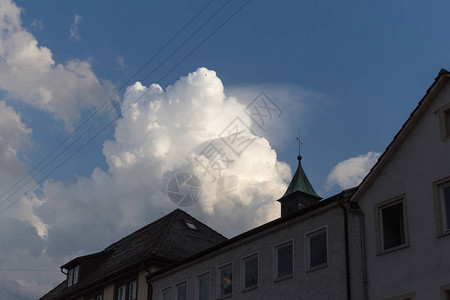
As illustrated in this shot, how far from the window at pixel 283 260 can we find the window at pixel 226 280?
3.50m

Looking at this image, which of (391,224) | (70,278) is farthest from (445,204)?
(70,278)

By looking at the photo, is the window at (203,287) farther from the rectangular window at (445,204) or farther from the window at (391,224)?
the rectangular window at (445,204)

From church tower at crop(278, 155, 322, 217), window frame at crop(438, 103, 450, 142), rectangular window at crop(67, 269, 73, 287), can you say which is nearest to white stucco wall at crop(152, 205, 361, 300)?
window frame at crop(438, 103, 450, 142)

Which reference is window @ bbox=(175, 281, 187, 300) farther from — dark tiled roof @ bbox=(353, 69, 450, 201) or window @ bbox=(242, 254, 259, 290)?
dark tiled roof @ bbox=(353, 69, 450, 201)

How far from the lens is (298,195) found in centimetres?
8538

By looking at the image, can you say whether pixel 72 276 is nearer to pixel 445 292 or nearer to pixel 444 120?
pixel 444 120

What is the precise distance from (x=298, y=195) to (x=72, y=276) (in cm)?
4104

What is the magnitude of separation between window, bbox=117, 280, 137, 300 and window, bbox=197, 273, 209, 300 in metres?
6.68

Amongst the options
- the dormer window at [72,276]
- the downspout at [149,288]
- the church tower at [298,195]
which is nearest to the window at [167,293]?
the downspout at [149,288]

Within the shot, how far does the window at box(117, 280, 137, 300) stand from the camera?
1551 inches

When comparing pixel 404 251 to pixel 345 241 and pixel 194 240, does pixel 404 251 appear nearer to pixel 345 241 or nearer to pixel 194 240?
pixel 345 241

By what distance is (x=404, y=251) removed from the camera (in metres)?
22.2

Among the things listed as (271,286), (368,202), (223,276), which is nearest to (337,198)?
(368,202)

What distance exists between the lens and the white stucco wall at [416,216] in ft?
69.3
